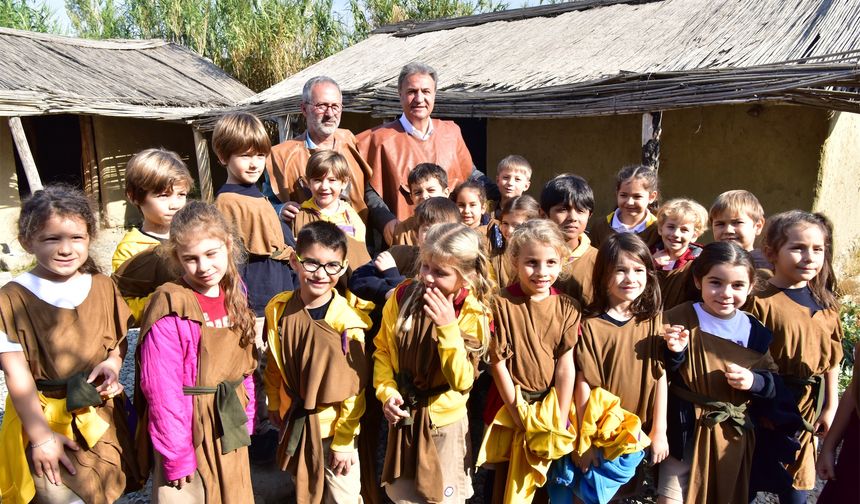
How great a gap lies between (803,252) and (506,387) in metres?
1.37

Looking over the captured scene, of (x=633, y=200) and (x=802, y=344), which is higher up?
(x=633, y=200)

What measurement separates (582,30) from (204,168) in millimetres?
6695

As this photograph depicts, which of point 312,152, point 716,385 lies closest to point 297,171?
point 312,152

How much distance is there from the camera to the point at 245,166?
118 inches

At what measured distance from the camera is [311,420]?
2.46 meters

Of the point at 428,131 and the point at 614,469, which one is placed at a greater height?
the point at 428,131

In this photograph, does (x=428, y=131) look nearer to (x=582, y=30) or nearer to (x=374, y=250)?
(x=374, y=250)

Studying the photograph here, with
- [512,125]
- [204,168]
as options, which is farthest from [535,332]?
[204,168]

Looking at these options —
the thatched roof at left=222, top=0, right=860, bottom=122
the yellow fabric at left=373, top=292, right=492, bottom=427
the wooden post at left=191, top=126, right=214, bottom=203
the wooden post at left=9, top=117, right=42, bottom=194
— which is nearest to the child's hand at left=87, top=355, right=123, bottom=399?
the yellow fabric at left=373, top=292, right=492, bottom=427

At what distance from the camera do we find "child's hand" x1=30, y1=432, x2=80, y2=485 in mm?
2117

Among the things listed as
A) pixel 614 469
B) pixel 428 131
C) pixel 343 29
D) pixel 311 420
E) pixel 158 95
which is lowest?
pixel 614 469

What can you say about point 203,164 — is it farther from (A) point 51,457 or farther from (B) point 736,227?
(B) point 736,227

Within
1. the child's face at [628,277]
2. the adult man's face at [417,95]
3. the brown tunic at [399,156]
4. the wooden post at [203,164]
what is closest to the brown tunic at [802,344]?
the child's face at [628,277]

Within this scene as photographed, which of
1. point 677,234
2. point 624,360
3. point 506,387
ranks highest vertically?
point 677,234
